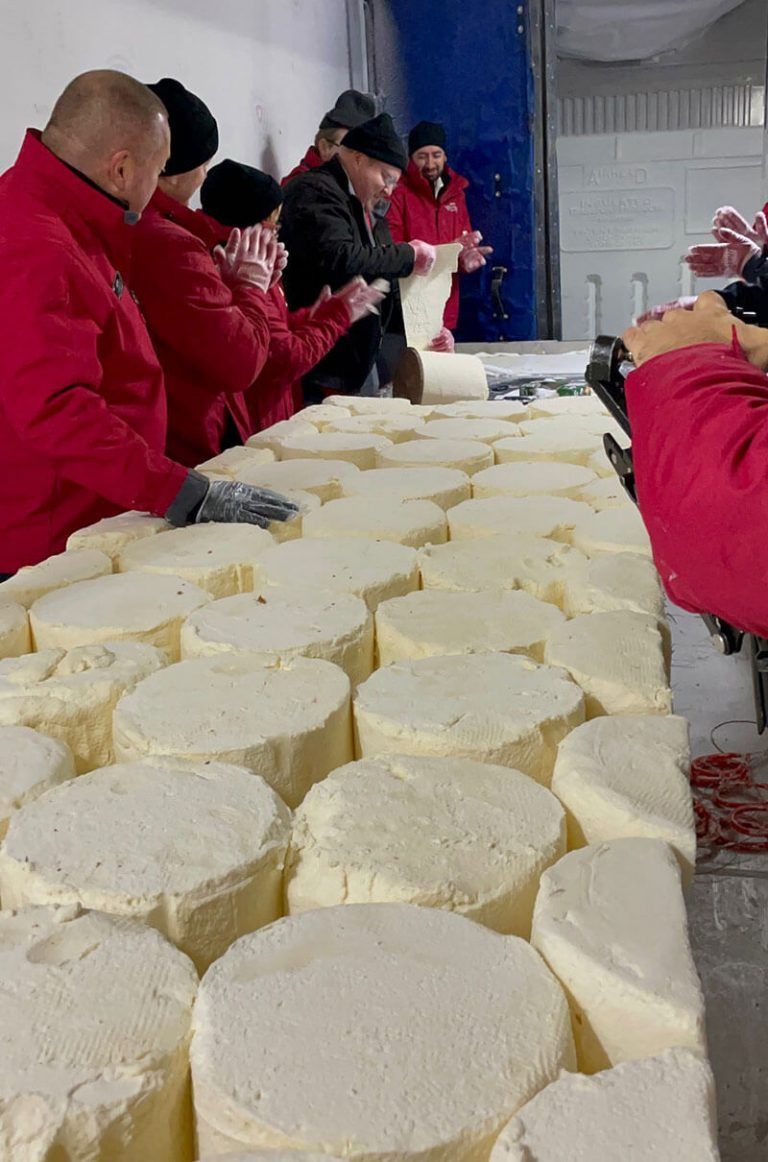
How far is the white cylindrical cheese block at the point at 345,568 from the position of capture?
6.17 ft

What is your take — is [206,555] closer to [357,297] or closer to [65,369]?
[65,369]

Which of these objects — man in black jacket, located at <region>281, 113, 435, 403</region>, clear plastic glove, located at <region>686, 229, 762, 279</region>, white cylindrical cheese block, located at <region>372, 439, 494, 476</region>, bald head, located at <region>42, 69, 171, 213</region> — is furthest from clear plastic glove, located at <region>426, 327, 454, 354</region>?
bald head, located at <region>42, 69, 171, 213</region>

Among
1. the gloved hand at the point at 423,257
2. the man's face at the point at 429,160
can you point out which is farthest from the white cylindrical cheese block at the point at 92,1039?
the man's face at the point at 429,160

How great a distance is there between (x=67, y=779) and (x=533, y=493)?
4.76 feet

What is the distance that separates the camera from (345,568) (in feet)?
6.41

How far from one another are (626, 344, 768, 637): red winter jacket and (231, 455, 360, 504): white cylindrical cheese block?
1.28m

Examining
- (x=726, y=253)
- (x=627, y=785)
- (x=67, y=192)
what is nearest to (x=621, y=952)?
(x=627, y=785)

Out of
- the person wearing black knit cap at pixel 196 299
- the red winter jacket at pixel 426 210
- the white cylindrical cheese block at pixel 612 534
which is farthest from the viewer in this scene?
the red winter jacket at pixel 426 210

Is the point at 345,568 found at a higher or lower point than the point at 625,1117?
higher

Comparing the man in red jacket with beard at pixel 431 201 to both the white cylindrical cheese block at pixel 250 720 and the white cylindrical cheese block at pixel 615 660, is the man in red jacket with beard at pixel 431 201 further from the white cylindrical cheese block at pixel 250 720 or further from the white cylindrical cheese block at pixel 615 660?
the white cylindrical cheese block at pixel 250 720

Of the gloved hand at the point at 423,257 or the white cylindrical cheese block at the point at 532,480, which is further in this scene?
the gloved hand at the point at 423,257

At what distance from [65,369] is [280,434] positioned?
3.25ft

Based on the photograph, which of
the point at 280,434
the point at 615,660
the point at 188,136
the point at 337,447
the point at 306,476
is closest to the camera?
the point at 615,660

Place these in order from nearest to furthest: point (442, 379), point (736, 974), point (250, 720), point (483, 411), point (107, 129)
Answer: point (250, 720) < point (736, 974) < point (107, 129) < point (483, 411) < point (442, 379)
